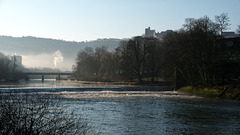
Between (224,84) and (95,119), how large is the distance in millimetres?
30340

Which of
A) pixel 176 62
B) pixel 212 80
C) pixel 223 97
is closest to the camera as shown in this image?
pixel 223 97

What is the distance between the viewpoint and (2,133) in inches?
412

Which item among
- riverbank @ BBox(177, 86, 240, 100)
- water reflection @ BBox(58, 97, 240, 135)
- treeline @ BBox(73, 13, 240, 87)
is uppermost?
treeline @ BBox(73, 13, 240, 87)

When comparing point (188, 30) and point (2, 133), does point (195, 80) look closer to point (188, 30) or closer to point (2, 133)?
point (188, 30)

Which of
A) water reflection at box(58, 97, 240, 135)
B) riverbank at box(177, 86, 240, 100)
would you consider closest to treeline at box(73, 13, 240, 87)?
riverbank at box(177, 86, 240, 100)

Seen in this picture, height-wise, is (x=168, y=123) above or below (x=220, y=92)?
below

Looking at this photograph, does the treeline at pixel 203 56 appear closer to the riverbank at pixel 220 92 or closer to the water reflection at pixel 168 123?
the riverbank at pixel 220 92


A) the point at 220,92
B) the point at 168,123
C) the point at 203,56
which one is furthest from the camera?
the point at 203,56

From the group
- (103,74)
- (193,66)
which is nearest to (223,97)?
(193,66)

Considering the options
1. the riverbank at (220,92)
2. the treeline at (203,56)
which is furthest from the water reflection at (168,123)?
the treeline at (203,56)

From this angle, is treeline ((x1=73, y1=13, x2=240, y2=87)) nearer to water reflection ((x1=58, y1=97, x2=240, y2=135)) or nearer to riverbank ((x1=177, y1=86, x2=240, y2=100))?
riverbank ((x1=177, y1=86, x2=240, y2=100))

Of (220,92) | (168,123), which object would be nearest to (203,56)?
(220,92)

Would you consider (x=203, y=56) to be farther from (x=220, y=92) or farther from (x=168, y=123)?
(x=168, y=123)

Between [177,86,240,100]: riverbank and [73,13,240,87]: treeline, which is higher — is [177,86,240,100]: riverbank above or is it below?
below
